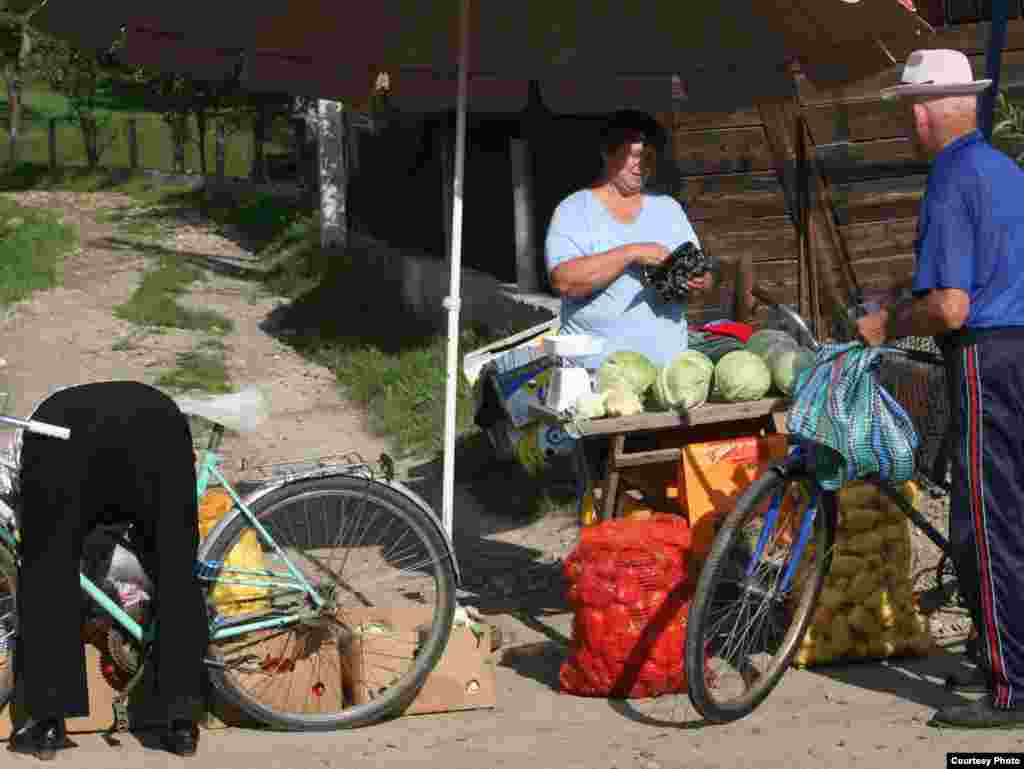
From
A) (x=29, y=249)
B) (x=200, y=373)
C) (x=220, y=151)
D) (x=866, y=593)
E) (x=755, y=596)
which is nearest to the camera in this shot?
(x=755, y=596)

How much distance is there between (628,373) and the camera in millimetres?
5965

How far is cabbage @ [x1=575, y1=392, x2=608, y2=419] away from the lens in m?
5.88

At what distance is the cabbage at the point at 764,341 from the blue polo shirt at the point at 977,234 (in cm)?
144

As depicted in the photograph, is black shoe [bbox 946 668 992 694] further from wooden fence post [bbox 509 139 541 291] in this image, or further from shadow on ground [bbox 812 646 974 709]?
wooden fence post [bbox 509 139 541 291]

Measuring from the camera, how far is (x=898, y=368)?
5324 millimetres

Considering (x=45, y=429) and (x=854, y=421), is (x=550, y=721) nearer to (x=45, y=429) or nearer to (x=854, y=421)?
(x=854, y=421)

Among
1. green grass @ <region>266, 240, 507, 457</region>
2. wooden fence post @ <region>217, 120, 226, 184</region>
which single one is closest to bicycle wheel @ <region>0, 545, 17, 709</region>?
green grass @ <region>266, 240, 507, 457</region>

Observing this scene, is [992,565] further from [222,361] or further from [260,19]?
[222,361]

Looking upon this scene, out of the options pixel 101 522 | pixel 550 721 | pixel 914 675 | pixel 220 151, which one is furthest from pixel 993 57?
pixel 220 151

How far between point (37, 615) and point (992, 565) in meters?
2.79

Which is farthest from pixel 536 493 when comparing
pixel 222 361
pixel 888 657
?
pixel 222 361

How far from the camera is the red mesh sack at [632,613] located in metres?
5.50

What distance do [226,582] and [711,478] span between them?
5.98 ft

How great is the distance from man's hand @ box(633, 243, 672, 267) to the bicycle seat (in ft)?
5.11
